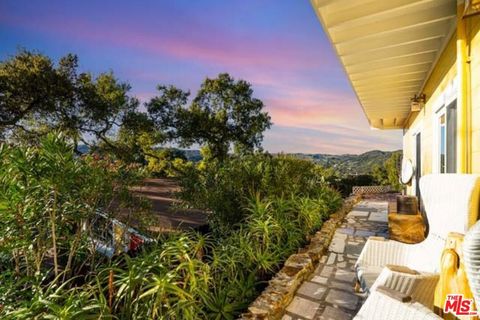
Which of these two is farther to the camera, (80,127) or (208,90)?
(208,90)

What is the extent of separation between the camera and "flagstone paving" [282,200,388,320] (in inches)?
104

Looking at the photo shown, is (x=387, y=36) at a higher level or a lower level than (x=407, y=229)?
higher

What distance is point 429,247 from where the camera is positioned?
2.35 meters

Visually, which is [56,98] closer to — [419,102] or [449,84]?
[419,102]

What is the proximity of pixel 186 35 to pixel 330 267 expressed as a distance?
1097 centimetres

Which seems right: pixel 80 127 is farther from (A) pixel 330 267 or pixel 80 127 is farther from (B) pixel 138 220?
(A) pixel 330 267

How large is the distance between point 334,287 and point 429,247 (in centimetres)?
112

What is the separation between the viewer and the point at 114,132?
47.4 feet

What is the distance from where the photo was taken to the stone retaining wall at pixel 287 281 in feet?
7.76

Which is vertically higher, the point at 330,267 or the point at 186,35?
the point at 186,35

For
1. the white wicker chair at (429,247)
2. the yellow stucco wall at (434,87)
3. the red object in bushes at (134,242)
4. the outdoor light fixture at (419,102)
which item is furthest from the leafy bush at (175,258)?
the outdoor light fixture at (419,102)

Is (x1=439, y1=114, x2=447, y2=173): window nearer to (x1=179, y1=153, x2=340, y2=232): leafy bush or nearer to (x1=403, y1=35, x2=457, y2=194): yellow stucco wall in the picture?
(x1=403, y1=35, x2=457, y2=194): yellow stucco wall

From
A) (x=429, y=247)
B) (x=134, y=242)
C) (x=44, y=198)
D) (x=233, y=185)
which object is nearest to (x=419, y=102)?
(x=233, y=185)

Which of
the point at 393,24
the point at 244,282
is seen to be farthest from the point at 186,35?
the point at 244,282
